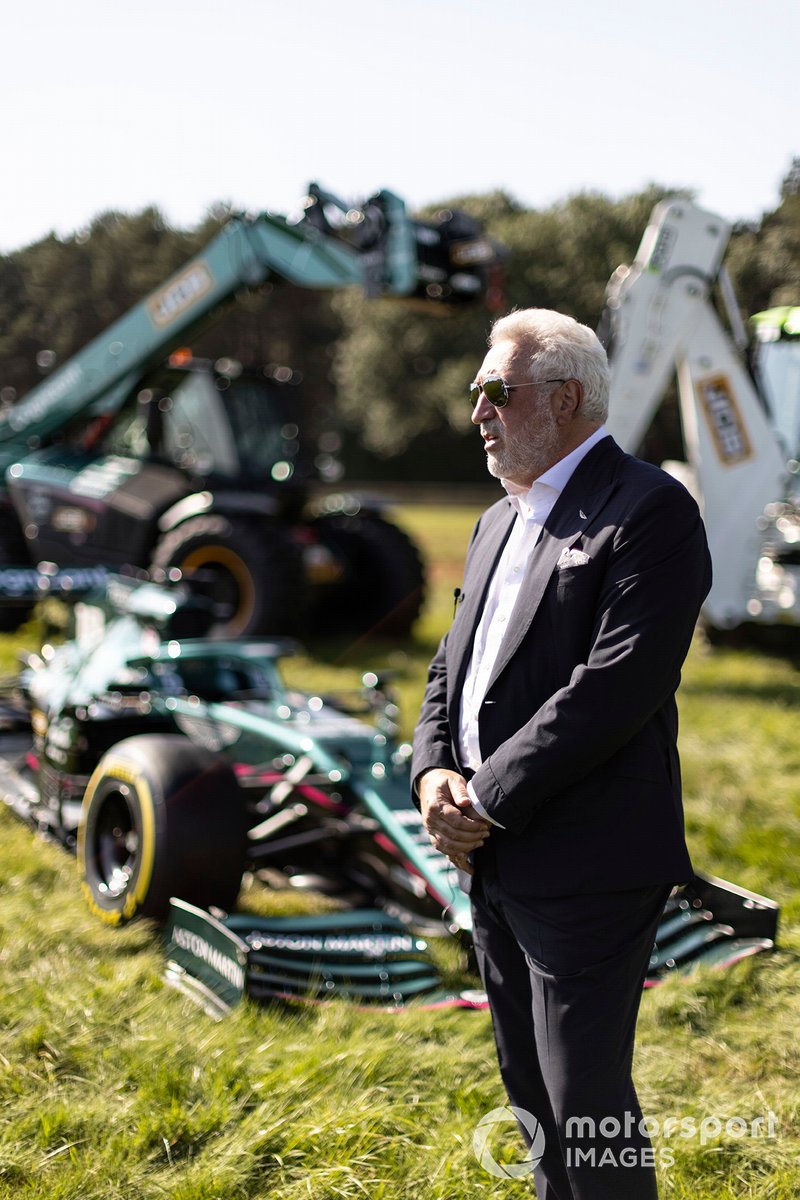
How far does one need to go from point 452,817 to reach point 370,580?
890cm

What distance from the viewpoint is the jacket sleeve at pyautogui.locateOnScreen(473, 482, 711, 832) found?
75.4 inches

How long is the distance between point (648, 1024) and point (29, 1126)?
1803 mm

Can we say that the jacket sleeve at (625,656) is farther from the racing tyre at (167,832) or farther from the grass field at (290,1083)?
the racing tyre at (167,832)

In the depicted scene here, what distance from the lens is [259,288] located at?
377 inches

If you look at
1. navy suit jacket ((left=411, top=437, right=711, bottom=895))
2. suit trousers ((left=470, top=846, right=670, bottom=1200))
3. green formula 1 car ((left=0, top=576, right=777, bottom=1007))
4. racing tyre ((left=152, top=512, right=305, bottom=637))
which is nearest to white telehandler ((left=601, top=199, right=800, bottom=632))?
racing tyre ((left=152, top=512, right=305, bottom=637))

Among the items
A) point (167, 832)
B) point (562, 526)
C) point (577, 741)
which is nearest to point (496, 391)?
point (562, 526)

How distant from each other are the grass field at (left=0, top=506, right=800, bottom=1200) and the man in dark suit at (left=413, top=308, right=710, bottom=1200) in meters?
0.68

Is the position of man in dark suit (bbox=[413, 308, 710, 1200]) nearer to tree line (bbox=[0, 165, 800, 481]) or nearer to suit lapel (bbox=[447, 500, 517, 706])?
suit lapel (bbox=[447, 500, 517, 706])

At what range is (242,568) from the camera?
30.6ft

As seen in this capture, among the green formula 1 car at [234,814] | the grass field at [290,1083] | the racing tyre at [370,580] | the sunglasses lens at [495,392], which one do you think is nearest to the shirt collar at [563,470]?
the sunglasses lens at [495,392]

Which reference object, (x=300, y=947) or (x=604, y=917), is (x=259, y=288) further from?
(x=604, y=917)

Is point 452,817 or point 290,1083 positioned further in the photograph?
point 290,1083

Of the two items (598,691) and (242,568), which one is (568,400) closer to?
(598,691)

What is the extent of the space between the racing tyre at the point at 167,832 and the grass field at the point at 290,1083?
133 mm
